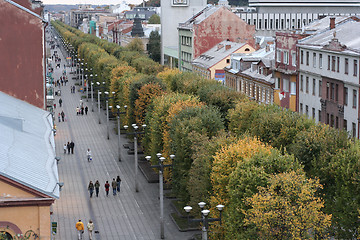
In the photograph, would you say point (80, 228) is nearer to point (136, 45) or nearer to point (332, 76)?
point (332, 76)

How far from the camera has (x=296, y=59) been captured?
8288 cm

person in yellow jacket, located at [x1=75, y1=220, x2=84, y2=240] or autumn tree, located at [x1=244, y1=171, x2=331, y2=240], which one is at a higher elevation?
autumn tree, located at [x1=244, y1=171, x2=331, y2=240]

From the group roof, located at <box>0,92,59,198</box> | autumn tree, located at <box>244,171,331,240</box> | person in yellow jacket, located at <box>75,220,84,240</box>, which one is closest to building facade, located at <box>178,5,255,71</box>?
person in yellow jacket, located at <box>75,220,84,240</box>

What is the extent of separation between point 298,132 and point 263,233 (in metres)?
15.5

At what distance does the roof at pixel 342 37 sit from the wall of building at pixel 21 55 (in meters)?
35.4

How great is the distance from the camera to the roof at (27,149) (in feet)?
83.2

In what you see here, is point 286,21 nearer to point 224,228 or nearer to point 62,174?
point 62,174

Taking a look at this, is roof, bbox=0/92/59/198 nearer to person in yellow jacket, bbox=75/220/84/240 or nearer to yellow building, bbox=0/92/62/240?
yellow building, bbox=0/92/62/240

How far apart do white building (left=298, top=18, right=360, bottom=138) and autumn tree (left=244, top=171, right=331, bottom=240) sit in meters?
33.9

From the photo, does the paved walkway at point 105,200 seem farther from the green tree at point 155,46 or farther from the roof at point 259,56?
the green tree at point 155,46

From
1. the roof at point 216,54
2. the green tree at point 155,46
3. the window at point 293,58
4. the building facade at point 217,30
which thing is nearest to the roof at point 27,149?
the window at point 293,58

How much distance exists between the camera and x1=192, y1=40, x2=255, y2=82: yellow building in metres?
109

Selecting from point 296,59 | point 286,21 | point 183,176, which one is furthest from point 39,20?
point 286,21

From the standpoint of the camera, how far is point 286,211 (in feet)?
102
